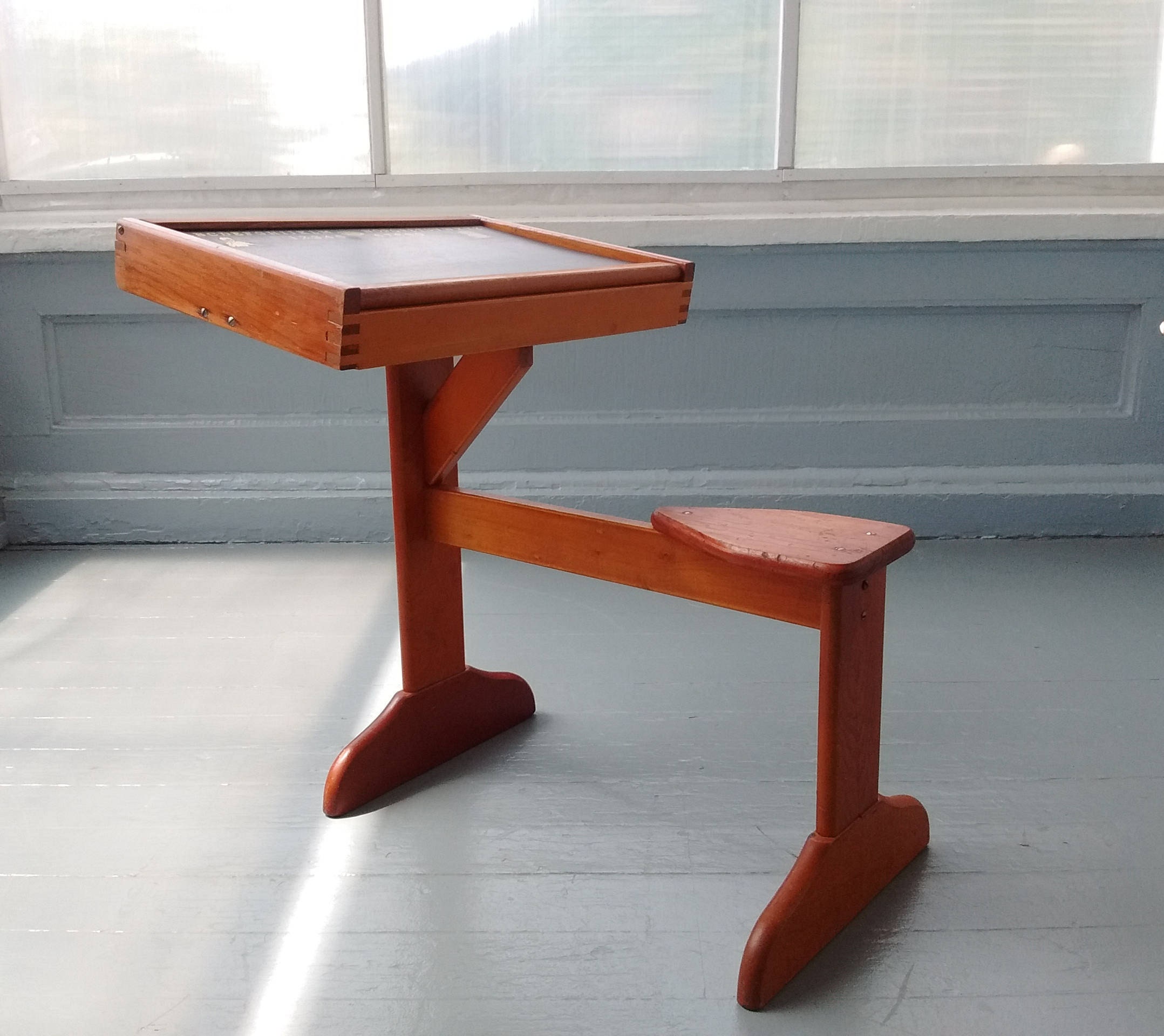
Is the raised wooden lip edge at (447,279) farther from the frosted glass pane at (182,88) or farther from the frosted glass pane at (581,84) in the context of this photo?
the frosted glass pane at (182,88)

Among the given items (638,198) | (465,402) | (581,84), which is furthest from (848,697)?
(581,84)

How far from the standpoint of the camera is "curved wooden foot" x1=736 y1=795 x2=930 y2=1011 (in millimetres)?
1520

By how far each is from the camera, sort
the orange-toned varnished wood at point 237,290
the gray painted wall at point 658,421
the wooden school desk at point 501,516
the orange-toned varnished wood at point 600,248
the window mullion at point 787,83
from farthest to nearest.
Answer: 1. the gray painted wall at point 658,421
2. the window mullion at point 787,83
3. the orange-toned varnished wood at point 600,248
4. the wooden school desk at point 501,516
5. the orange-toned varnished wood at point 237,290

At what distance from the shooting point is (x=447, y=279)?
1.52m

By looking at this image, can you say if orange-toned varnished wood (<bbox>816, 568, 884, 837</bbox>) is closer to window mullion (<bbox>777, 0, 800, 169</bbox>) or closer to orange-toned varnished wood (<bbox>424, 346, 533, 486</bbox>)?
orange-toned varnished wood (<bbox>424, 346, 533, 486</bbox>)

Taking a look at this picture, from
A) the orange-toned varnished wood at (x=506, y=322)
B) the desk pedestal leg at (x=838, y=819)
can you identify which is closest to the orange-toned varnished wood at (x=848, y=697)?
the desk pedestal leg at (x=838, y=819)

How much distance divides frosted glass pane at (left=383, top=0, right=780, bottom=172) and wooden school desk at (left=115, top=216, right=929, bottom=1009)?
4.16 ft

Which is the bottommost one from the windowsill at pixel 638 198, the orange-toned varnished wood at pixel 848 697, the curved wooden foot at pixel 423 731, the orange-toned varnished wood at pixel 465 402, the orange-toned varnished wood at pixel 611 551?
the curved wooden foot at pixel 423 731

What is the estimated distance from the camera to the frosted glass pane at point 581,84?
127 inches

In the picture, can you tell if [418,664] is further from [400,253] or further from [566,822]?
[400,253]

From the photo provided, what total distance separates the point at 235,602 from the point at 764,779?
151 centimetres

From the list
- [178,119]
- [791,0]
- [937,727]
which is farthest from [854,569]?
[178,119]

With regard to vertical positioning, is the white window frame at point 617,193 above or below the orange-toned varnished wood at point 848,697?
above

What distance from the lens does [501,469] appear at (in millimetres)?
3453
